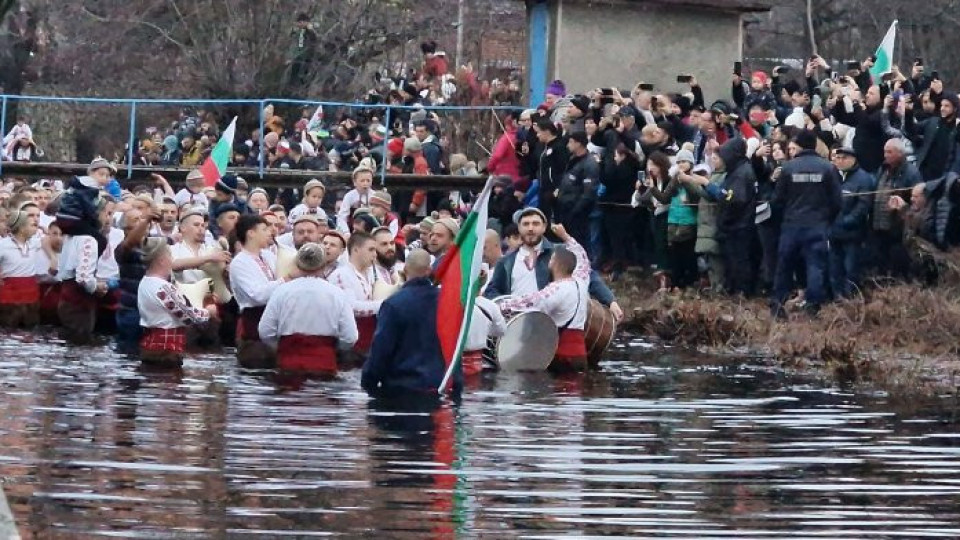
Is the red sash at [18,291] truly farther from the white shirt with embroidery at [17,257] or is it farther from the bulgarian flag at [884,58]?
the bulgarian flag at [884,58]

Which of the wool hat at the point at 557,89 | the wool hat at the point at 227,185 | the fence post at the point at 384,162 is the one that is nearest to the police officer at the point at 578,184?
the wool hat at the point at 557,89

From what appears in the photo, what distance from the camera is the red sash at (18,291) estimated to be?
24.0 metres

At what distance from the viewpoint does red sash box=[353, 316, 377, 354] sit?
800 inches

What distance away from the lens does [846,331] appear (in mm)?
21844

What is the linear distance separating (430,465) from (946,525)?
3230mm

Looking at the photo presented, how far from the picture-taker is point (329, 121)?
127ft

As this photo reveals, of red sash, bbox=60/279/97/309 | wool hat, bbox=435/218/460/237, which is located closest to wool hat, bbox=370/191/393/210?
red sash, bbox=60/279/97/309

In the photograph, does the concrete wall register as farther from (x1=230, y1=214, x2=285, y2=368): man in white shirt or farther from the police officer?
(x1=230, y1=214, x2=285, y2=368): man in white shirt

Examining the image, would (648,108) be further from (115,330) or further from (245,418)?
(245,418)

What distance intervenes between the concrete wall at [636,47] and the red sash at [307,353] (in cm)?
1413

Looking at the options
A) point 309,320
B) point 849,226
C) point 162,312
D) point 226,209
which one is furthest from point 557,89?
point 309,320

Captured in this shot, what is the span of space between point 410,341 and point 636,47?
1624 centimetres

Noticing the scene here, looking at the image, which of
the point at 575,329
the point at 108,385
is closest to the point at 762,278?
the point at 575,329

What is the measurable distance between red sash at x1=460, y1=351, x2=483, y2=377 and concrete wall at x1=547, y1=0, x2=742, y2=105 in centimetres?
1341
